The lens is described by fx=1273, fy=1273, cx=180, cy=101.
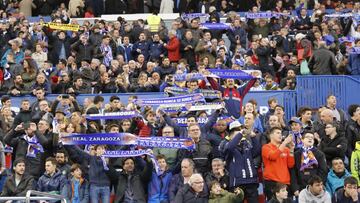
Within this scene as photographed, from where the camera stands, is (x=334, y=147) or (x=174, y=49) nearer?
(x=334, y=147)

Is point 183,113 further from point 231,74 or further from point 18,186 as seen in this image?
point 18,186

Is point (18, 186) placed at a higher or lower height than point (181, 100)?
lower

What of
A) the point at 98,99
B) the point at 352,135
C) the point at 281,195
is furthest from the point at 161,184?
the point at 98,99

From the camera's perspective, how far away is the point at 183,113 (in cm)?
2355

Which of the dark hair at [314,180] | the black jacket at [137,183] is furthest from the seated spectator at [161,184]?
the dark hair at [314,180]

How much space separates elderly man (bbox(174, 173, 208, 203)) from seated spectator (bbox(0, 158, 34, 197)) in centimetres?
273

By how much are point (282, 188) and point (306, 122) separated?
8.88 ft

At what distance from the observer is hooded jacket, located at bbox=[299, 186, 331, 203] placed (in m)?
20.9

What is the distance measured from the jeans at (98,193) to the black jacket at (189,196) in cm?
153

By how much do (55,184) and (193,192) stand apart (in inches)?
102

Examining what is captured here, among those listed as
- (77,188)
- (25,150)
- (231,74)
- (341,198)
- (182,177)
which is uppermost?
(231,74)

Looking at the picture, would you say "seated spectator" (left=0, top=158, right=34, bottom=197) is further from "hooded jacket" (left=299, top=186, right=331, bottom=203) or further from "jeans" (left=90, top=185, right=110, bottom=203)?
"hooded jacket" (left=299, top=186, right=331, bottom=203)

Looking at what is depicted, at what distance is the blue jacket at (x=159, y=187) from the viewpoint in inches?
858

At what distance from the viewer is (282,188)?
67.9ft
